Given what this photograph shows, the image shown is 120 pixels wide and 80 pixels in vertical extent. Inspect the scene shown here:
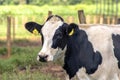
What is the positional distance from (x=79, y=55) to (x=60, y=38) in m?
0.46

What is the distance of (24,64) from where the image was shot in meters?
12.7

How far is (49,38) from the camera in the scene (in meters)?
6.48

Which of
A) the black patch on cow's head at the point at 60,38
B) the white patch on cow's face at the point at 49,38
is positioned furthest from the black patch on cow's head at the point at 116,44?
the white patch on cow's face at the point at 49,38

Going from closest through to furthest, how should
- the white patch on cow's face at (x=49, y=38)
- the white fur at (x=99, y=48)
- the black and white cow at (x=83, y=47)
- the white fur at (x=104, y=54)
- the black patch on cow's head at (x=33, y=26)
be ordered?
the white patch on cow's face at (x=49, y=38) < the white fur at (x=99, y=48) < the black and white cow at (x=83, y=47) < the white fur at (x=104, y=54) < the black patch on cow's head at (x=33, y=26)

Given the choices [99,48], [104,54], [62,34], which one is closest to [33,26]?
[62,34]

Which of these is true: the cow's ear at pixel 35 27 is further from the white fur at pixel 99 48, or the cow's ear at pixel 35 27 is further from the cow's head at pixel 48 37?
the white fur at pixel 99 48

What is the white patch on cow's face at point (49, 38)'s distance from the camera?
6314mm

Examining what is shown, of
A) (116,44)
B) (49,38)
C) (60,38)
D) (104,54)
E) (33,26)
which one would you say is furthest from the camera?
(33,26)

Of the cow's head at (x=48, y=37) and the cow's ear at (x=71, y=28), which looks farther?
the cow's ear at (x=71, y=28)

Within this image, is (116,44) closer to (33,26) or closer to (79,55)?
(79,55)

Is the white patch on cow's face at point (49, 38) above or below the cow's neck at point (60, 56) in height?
above

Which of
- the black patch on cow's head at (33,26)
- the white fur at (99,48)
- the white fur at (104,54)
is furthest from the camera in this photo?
the black patch on cow's head at (33,26)

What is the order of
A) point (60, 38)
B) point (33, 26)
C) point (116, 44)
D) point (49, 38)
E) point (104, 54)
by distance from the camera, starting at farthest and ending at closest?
point (33, 26) → point (116, 44) → point (104, 54) → point (60, 38) → point (49, 38)

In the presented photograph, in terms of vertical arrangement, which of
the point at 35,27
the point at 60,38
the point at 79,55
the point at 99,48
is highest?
the point at 35,27
